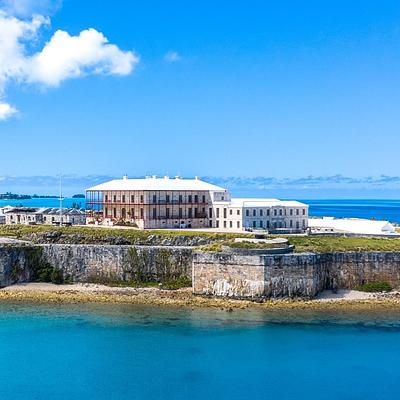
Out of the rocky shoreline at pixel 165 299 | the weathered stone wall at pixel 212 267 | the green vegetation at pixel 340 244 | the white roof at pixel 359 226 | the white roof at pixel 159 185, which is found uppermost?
the white roof at pixel 159 185

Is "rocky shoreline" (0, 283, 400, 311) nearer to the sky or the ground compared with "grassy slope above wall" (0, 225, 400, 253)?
nearer to the ground

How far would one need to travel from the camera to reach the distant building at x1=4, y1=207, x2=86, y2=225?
226ft

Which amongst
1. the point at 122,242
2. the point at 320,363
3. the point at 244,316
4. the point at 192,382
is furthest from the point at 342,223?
the point at 192,382

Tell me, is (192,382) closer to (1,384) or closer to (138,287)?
(1,384)

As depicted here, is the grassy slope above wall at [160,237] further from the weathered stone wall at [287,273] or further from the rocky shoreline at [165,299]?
the rocky shoreline at [165,299]

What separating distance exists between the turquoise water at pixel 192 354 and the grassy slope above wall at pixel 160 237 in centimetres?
851

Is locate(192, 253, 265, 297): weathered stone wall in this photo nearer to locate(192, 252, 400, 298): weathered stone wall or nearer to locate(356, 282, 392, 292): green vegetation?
locate(192, 252, 400, 298): weathered stone wall

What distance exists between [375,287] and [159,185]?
23.6 metres

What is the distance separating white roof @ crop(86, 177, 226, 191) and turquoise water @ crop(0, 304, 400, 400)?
20074 mm

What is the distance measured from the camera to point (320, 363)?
3397 cm

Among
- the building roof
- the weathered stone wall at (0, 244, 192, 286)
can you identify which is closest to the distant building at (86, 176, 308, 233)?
the building roof

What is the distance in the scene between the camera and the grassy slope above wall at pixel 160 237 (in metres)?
49.3

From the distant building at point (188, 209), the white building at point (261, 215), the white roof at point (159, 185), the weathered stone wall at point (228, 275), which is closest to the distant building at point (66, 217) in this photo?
the distant building at point (188, 209)

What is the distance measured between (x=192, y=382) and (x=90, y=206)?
3953cm
